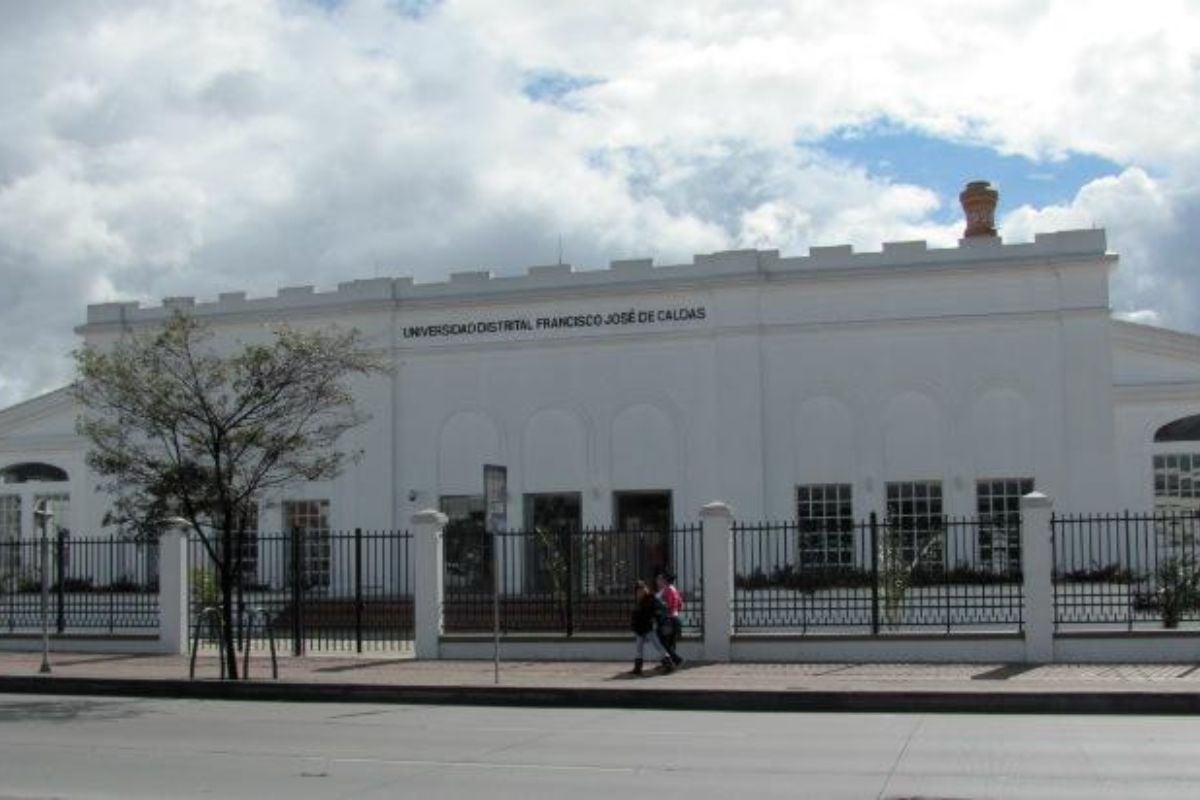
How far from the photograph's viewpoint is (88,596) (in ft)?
85.5

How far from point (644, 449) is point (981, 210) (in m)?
10.8

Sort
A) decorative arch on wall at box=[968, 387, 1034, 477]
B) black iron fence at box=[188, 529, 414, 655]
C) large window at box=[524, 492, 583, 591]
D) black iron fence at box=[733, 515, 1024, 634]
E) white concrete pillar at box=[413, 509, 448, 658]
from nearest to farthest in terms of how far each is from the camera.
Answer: black iron fence at box=[733, 515, 1024, 634] → white concrete pillar at box=[413, 509, 448, 658] → black iron fence at box=[188, 529, 414, 655] → large window at box=[524, 492, 583, 591] → decorative arch on wall at box=[968, 387, 1034, 477]

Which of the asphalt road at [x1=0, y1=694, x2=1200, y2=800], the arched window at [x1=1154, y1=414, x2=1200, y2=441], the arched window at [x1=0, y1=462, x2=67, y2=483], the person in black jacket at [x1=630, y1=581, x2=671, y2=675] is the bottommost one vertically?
the asphalt road at [x1=0, y1=694, x2=1200, y2=800]

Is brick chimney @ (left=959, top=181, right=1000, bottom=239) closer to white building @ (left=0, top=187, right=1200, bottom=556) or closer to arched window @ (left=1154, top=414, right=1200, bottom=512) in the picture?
white building @ (left=0, top=187, right=1200, bottom=556)

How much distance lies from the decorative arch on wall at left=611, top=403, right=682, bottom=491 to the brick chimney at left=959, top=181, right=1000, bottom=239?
31.2 feet

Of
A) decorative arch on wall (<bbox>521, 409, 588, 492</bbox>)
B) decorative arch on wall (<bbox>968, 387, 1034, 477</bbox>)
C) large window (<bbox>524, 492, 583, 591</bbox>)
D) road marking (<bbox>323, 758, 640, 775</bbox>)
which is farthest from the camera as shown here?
decorative arch on wall (<bbox>521, 409, 588, 492</bbox>)

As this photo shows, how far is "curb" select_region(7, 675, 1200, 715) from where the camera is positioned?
16.2 metres

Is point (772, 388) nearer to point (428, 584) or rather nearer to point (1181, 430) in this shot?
point (1181, 430)

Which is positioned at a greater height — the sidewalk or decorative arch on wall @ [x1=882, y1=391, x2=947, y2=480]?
decorative arch on wall @ [x1=882, y1=391, x2=947, y2=480]

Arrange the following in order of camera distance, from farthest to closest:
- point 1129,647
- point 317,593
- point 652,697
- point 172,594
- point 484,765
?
point 317,593 → point 172,594 → point 1129,647 → point 652,697 → point 484,765

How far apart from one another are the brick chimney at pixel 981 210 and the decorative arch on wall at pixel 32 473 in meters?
26.0

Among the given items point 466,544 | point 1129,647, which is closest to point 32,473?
point 466,544

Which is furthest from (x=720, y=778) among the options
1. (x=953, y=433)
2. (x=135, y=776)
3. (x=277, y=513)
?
(x=277, y=513)

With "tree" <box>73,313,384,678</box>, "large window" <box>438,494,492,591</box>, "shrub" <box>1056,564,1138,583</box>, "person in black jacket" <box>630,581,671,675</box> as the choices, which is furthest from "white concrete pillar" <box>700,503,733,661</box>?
"tree" <box>73,313,384,678</box>
